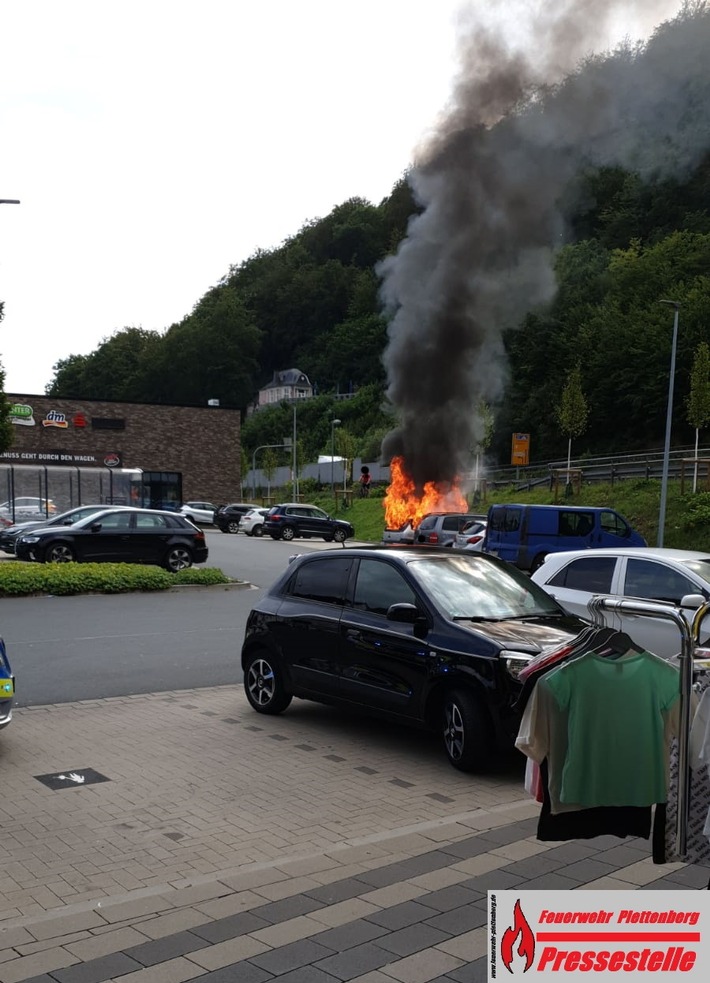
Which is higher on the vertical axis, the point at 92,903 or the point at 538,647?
the point at 538,647

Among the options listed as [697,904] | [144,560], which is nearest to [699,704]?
[697,904]

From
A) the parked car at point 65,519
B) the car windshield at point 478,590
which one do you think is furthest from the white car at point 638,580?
the parked car at point 65,519

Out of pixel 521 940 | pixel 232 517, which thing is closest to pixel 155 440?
pixel 232 517

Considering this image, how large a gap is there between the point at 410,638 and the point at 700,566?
3.59 metres

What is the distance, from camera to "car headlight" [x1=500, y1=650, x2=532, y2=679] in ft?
22.2

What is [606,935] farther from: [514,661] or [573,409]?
[573,409]

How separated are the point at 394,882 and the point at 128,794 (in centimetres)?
231

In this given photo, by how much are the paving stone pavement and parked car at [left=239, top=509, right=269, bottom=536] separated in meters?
35.0

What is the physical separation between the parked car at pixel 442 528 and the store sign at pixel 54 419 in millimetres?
30889

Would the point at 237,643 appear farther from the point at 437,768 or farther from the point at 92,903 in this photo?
the point at 92,903

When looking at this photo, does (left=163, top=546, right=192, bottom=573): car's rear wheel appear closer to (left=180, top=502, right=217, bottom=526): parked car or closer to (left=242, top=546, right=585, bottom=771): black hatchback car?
(left=242, top=546, right=585, bottom=771): black hatchback car

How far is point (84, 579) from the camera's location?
1816 centimetres

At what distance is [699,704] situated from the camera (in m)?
3.62

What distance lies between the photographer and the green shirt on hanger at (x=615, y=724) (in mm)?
3596
